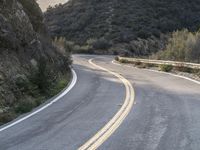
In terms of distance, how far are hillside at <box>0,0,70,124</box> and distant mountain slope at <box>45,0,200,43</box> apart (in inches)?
1991

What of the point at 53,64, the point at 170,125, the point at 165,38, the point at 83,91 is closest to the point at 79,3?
the point at 165,38

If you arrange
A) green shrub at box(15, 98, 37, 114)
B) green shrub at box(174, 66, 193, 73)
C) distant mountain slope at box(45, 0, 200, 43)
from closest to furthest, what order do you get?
green shrub at box(15, 98, 37, 114) → green shrub at box(174, 66, 193, 73) → distant mountain slope at box(45, 0, 200, 43)

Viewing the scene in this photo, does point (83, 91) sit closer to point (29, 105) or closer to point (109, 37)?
point (29, 105)

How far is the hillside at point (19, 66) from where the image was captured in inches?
550

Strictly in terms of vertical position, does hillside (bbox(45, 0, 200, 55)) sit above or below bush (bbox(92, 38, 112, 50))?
above

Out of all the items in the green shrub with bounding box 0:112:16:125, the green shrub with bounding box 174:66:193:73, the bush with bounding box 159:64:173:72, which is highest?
the green shrub with bounding box 0:112:16:125

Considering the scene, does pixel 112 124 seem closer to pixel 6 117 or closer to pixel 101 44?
pixel 6 117

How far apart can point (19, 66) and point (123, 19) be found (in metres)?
62.0

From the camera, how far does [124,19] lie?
7838 centimetres

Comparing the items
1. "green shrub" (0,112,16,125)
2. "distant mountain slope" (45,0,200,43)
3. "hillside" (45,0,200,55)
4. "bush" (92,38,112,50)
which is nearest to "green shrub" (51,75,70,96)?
"green shrub" (0,112,16,125)

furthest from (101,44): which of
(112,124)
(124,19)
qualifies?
(112,124)

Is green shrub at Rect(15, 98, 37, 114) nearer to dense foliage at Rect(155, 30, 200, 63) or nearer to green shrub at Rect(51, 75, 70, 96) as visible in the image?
green shrub at Rect(51, 75, 70, 96)

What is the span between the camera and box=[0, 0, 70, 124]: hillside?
1397 centimetres

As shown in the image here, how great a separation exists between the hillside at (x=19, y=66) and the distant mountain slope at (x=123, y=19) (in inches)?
1991
